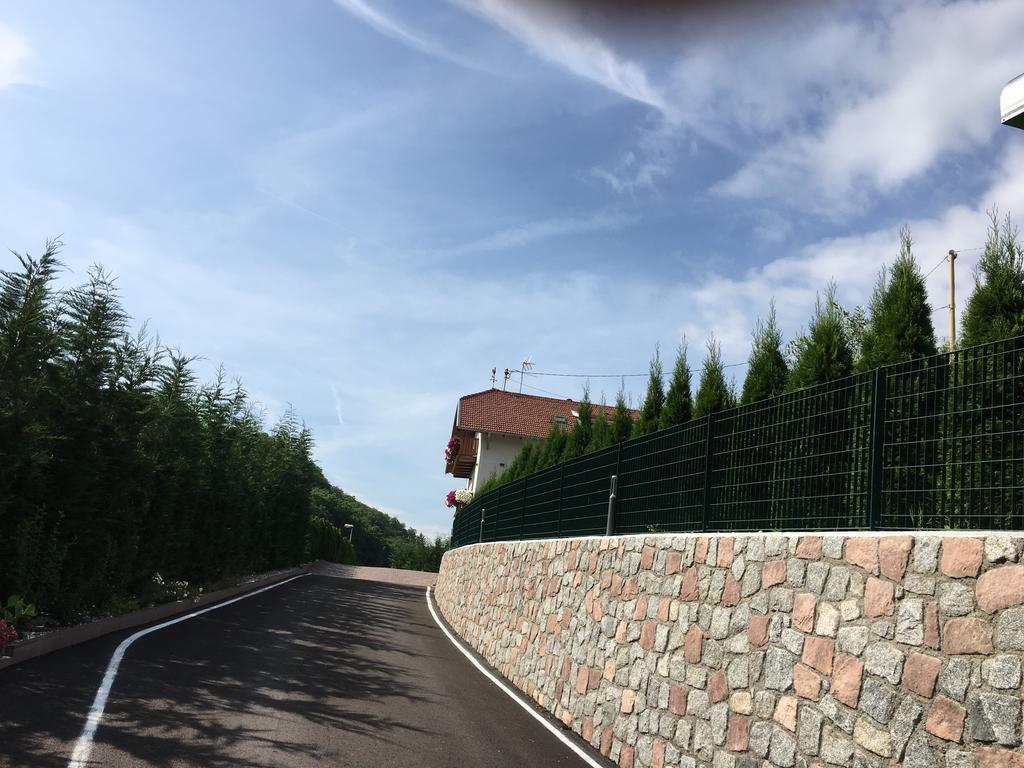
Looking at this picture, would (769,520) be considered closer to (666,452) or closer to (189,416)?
(666,452)

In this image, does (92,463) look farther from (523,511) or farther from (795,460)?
(795,460)

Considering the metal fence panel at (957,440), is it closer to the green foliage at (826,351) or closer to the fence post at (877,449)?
the fence post at (877,449)

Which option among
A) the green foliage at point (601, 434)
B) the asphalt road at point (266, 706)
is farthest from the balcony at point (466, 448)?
the asphalt road at point (266, 706)

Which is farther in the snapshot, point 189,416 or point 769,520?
point 189,416

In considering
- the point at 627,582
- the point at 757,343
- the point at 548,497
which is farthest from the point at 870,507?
the point at 548,497

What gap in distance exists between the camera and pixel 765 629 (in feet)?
20.7

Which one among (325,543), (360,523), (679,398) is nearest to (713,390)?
(679,398)

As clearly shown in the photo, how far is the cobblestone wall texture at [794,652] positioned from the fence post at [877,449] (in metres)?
0.41

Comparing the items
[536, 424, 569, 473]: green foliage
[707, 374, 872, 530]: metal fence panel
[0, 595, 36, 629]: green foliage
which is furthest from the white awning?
[536, 424, 569, 473]: green foliage

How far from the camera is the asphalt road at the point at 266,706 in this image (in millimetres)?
6312

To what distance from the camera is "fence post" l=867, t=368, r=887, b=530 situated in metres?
5.90

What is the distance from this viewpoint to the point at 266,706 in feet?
26.2

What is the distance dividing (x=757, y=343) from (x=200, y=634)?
9091 millimetres

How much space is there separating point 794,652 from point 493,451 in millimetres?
42436
